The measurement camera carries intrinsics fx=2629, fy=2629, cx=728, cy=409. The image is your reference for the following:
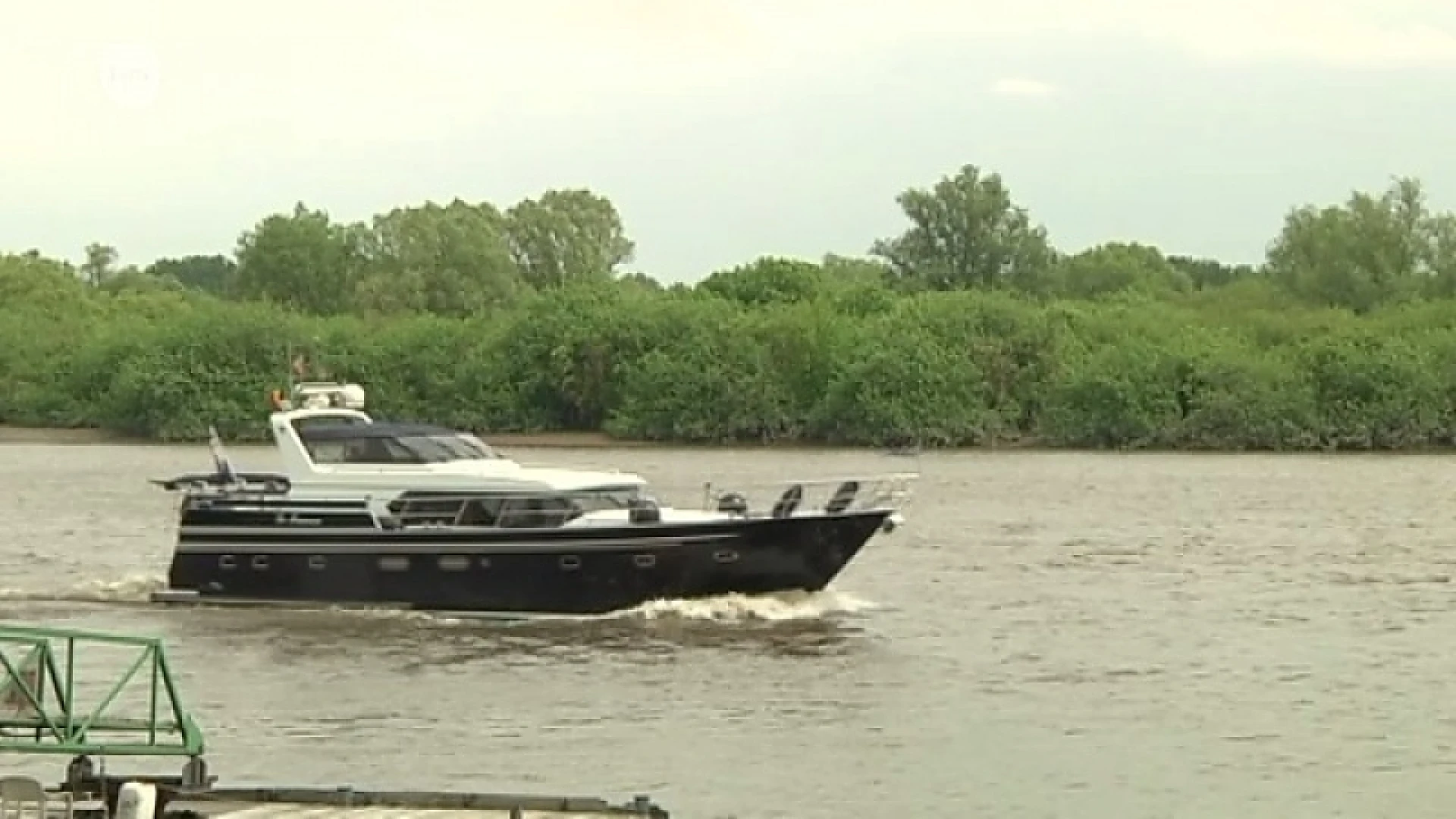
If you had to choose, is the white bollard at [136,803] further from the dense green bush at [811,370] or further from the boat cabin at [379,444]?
the dense green bush at [811,370]

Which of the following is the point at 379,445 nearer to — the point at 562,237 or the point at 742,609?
the point at 742,609

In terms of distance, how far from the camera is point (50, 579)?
47344 mm

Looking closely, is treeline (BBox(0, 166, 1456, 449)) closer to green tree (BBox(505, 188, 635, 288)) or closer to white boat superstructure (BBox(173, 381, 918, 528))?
green tree (BBox(505, 188, 635, 288))

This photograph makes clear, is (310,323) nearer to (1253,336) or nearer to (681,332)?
(681,332)

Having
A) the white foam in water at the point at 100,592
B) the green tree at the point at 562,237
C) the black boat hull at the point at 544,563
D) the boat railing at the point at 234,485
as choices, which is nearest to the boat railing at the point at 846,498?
the black boat hull at the point at 544,563

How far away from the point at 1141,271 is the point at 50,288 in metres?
61.2

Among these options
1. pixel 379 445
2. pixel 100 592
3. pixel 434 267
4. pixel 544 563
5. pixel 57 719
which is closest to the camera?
pixel 57 719

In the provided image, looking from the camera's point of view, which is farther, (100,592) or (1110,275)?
(1110,275)

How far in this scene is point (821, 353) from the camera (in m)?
112

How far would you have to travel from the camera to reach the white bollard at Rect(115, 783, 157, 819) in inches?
738

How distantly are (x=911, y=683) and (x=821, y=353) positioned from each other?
7737 centimetres

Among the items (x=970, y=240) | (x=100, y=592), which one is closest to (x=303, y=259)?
(x=970, y=240)

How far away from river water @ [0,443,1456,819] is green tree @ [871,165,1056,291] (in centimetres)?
8090

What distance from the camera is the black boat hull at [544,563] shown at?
37969mm
